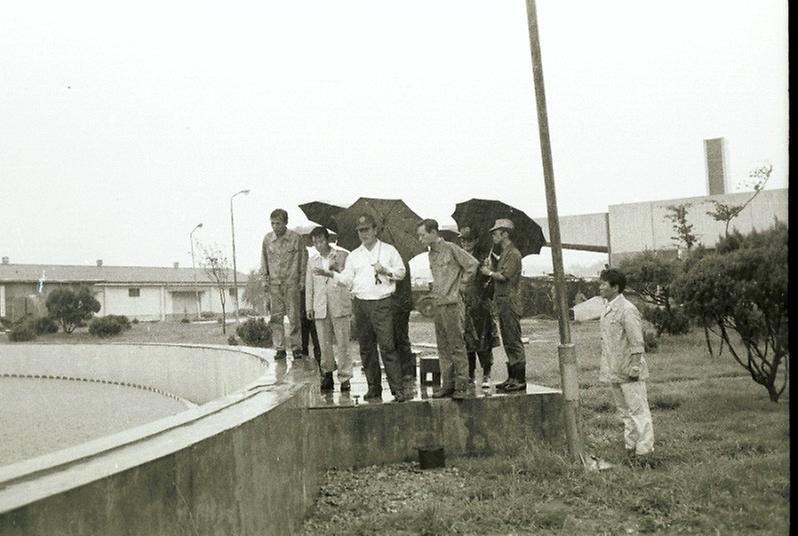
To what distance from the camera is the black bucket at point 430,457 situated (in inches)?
294

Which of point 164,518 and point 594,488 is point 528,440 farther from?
point 164,518

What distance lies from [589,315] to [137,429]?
25501 millimetres

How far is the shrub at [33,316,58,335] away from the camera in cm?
3281

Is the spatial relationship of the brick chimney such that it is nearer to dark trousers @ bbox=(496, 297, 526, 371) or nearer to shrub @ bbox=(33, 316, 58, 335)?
dark trousers @ bbox=(496, 297, 526, 371)

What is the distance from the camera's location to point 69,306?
33562 mm

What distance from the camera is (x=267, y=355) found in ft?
36.2

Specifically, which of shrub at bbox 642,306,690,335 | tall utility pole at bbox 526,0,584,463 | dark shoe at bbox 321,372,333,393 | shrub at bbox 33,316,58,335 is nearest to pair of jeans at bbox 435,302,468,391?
tall utility pole at bbox 526,0,584,463

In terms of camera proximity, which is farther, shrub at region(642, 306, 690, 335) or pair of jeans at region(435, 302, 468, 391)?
shrub at region(642, 306, 690, 335)

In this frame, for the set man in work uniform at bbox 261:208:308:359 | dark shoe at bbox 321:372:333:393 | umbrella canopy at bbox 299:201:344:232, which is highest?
umbrella canopy at bbox 299:201:344:232

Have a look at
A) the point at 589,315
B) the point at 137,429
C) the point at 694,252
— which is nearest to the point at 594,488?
the point at 137,429

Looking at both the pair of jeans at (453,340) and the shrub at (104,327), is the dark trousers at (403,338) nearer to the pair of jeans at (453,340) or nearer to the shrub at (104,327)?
the pair of jeans at (453,340)

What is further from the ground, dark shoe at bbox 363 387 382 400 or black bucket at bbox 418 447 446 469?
dark shoe at bbox 363 387 382 400

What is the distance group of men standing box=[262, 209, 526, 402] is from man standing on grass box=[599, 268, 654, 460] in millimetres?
1070

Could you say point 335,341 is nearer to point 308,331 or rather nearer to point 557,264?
point 308,331
